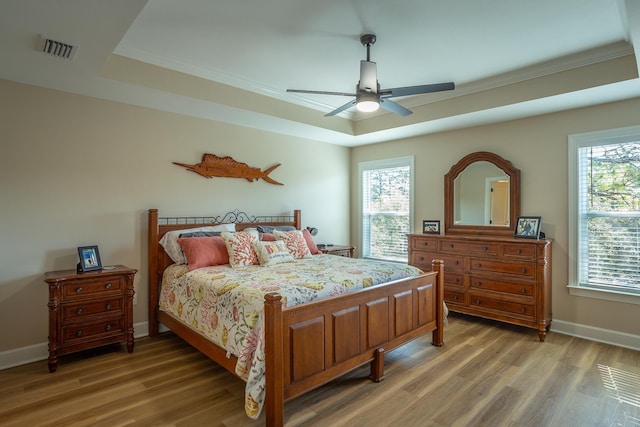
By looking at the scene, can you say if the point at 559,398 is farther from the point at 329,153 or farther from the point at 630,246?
the point at 329,153

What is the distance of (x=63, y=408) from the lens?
2.33m

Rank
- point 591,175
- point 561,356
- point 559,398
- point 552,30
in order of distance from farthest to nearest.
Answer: point 591,175 < point 561,356 < point 552,30 < point 559,398

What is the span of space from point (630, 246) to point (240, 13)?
13.5 ft

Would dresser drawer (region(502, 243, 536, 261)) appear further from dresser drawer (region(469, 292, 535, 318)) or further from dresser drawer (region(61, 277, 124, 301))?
dresser drawer (region(61, 277, 124, 301))

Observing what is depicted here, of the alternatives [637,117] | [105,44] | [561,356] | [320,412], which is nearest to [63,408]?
[320,412]

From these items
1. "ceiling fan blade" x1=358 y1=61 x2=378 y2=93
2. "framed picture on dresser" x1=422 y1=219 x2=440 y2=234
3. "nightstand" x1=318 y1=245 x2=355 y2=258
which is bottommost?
"nightstand" x1=318 y1=245 x2=355 y2=258

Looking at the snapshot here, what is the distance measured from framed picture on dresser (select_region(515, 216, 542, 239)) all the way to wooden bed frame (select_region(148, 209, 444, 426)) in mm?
1247

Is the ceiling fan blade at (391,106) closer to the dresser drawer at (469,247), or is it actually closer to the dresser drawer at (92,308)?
the dresser drawer at (469,247)

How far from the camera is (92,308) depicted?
300cm

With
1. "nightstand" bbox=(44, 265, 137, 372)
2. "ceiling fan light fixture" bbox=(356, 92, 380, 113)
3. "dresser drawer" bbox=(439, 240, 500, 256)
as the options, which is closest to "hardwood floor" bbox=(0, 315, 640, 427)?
"nightstand" bbox=(44, 265, 137, 372)

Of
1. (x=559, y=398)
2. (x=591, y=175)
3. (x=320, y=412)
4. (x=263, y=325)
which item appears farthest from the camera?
(x=591, y=175)

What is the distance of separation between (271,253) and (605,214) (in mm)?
3422

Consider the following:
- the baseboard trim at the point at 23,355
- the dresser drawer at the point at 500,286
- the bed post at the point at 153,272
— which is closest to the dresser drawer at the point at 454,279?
the dresser drawer at the point at 500,286

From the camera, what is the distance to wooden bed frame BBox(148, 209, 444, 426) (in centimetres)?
204
